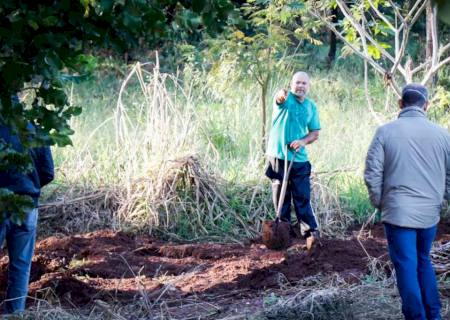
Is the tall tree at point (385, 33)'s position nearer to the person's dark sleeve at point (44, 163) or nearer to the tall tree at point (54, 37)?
the person's dark sleeve at point (44, 163)

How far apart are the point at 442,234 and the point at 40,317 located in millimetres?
5175

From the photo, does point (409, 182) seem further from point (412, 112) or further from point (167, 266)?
point (167, 266)

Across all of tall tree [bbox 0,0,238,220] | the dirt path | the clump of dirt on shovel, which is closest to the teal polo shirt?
the clump of dirt on shovel

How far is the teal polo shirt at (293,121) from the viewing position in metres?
9.02

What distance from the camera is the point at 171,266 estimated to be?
27.3 feet

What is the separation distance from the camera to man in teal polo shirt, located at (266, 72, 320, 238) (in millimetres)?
8961

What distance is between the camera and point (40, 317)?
5.59m

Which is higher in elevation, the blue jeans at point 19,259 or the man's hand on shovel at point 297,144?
the man's hand on shovel at point 297,144

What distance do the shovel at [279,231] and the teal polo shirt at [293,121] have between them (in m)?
0.17

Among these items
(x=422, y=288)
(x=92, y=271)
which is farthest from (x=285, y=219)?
(x=422, y=288)

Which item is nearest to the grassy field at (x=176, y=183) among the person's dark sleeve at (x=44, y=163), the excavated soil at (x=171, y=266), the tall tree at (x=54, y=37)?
the excavated soil at (x=171, y=266)

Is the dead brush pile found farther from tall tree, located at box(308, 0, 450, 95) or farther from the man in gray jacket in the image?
the man in gray jacket

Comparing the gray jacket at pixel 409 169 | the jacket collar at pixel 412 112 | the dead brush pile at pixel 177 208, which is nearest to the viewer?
the gray jacket at pixel 409 169

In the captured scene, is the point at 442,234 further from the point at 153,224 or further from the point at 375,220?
the point at 153,224
